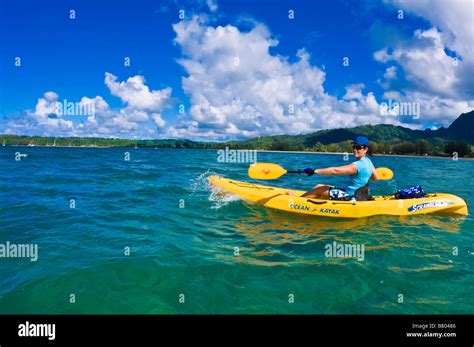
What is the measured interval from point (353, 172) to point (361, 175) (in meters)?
0.44

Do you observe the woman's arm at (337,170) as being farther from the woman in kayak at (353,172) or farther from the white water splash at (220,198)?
the white water splash at (220,198)

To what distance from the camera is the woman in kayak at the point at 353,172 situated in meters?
9.50

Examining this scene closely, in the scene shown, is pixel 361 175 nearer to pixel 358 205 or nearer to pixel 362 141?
pixel 358 205

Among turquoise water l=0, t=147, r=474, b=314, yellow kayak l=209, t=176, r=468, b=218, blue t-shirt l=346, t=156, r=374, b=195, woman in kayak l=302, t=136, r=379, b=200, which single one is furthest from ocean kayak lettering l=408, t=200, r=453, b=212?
blue t-shirt l=346, t=156, r=374, b=195

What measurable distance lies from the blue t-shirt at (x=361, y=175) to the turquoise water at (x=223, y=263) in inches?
44.7

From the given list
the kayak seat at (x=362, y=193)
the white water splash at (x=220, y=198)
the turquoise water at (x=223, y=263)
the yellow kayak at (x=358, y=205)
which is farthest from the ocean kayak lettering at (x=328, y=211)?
the white water splash at (x=220, y=198)

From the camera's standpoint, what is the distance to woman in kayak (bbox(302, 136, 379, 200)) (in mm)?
9500

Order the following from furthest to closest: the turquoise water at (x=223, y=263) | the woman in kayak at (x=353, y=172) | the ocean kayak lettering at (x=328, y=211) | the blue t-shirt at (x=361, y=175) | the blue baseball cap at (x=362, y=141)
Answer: the ocean kayak lettering at (x=328, y=211) → the blue t-shirt at (x=361, y=175) → the blue baseball cap at (x=362, y=141) → the woman in kayak at (x=353, y=172) → the turquoise water at (x=223, y=263)

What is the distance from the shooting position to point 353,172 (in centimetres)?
988

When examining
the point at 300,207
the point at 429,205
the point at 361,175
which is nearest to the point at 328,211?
the point at 300,207

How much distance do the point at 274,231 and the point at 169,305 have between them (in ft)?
14.9
